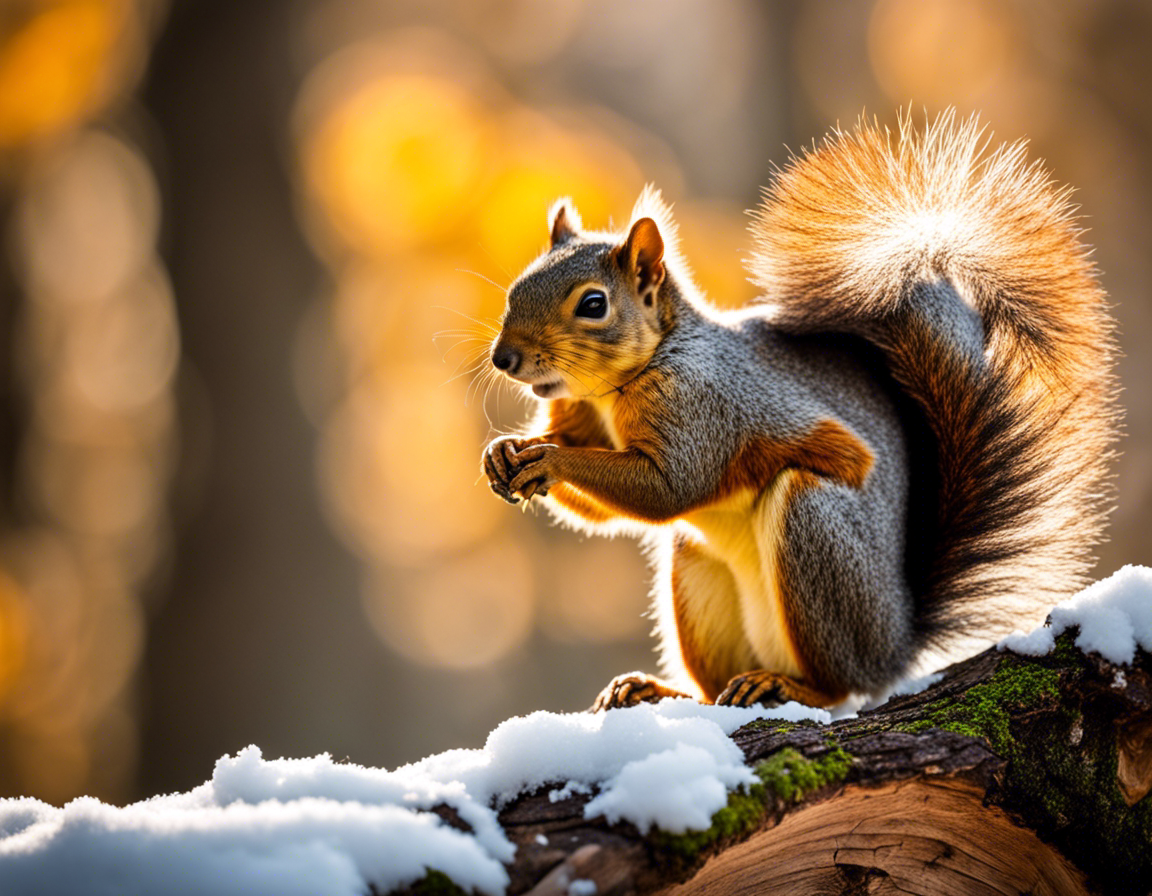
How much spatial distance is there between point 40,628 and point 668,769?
430 centimetres

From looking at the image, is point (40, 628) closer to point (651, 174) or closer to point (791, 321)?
point (651, 174)

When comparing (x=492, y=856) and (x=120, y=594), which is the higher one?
(x=120, y=594)

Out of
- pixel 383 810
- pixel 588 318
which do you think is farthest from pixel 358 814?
pixel 588 318

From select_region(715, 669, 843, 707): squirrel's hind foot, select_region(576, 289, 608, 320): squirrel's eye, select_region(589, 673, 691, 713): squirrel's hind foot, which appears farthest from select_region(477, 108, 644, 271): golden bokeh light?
select_region(715, 669, 843, 707): squirrel's hind foot

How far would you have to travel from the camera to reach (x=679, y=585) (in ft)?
5.74

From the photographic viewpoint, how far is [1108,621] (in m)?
1.19

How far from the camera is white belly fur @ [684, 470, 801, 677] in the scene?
150cm

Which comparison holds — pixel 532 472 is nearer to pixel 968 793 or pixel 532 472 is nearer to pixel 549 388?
pixel 549 388

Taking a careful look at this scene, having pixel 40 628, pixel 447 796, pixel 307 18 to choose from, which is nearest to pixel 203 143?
pixel 307 18

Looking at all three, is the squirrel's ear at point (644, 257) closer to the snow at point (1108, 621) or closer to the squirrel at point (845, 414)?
the squirrel at point (845, 414)

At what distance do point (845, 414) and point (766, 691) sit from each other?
0.52m

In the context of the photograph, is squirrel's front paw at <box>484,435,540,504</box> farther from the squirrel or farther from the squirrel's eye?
the squirrel's eye

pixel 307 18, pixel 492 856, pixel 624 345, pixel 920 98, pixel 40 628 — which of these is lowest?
pixel 492 856

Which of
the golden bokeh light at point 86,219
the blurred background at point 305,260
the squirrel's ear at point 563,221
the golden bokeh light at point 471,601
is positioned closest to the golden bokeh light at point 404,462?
the blurred background at point 305,260
